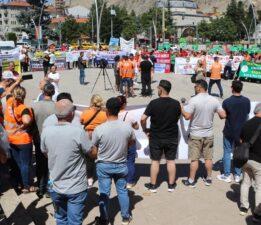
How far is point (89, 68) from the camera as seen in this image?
30438mm

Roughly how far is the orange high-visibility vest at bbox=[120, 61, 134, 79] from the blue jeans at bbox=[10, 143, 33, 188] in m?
9.78

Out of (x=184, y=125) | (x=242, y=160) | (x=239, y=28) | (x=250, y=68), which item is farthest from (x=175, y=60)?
(x=239, y=28)

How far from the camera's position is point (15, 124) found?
5.90 m

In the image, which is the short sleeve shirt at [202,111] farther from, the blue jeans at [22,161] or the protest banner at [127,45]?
the protest banner at [127,45]

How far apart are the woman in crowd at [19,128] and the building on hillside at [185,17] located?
477ft

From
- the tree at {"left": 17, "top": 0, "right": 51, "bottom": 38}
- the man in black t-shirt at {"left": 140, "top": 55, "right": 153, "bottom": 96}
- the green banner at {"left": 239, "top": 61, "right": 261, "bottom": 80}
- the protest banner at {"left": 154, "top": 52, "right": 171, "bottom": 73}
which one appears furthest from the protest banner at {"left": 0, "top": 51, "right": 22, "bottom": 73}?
the tree at {"left": 17, "top": 0, "right": 51, "bottom": 38}

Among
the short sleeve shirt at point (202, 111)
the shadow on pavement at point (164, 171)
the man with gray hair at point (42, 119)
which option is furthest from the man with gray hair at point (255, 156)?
the man with gray hair at point (42, 119)

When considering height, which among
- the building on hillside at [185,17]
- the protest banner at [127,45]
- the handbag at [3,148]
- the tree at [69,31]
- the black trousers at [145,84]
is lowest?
the black trousers at [145,84]

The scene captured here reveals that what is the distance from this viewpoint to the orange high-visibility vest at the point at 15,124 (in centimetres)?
585

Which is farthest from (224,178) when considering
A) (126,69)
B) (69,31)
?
(69,31)

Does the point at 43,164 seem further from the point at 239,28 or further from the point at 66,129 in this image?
the point at 239,28

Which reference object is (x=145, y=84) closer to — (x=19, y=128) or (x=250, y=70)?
(x=250, y=70)

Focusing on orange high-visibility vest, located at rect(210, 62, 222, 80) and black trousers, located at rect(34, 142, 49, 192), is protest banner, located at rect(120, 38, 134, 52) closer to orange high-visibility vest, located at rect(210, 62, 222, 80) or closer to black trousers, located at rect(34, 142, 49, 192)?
Answer: orange high-visibility vest, located at rect(210, 62, 222, 80)

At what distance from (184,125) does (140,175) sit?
129 cm
